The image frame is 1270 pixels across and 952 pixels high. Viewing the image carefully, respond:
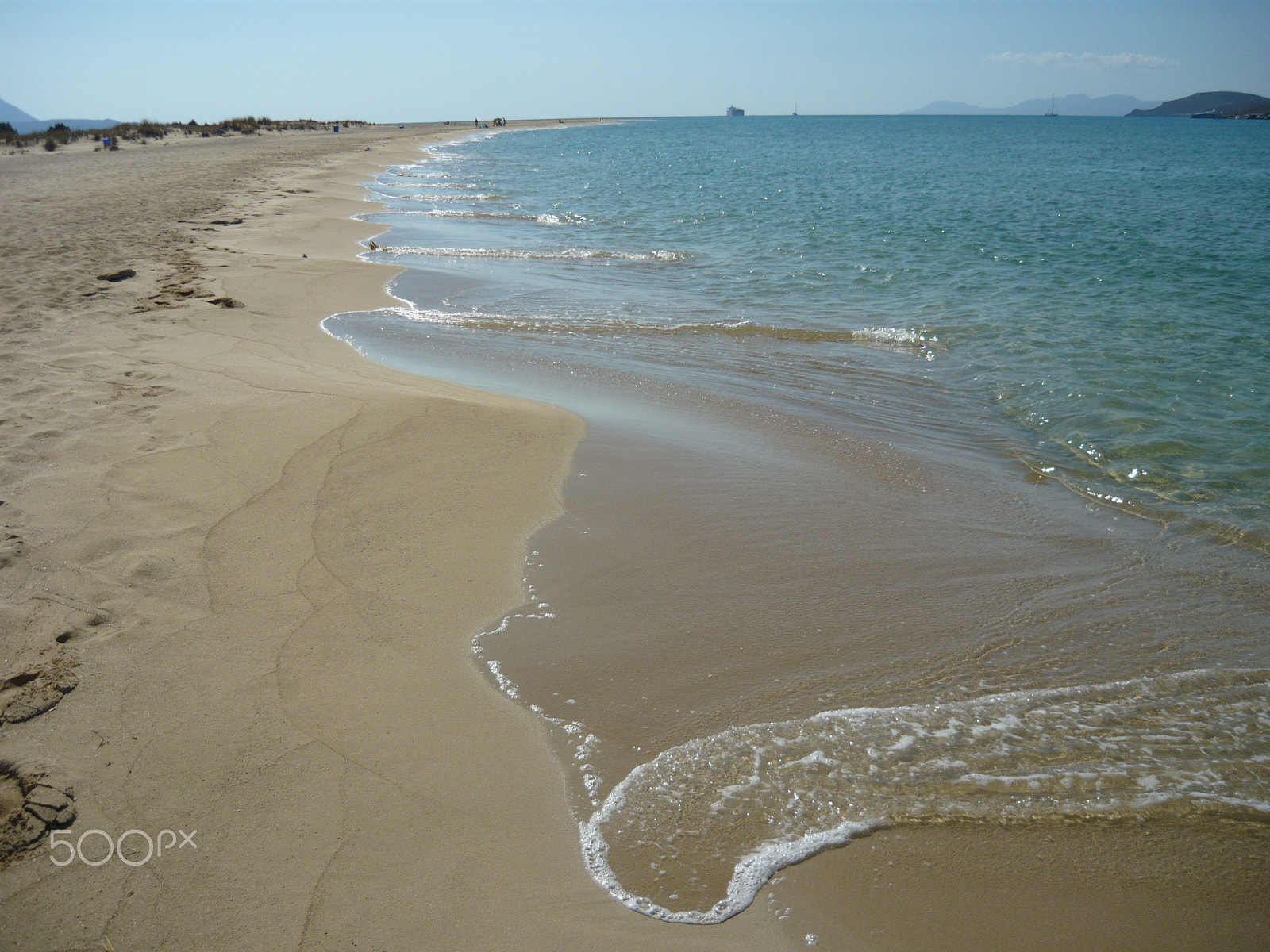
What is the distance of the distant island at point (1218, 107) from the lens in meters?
130

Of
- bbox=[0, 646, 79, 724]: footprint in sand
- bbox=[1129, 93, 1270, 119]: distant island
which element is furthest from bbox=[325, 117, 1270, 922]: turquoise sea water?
bbox=[1129, 93, 1270, 119]: distant island

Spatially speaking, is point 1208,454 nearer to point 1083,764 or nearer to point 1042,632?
point 1042,632

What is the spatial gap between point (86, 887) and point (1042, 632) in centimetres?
363

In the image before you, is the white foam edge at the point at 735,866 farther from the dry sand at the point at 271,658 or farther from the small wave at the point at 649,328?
the small wave at the point at 649,328

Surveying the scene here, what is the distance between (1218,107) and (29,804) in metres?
212

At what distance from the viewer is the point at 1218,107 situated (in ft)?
504

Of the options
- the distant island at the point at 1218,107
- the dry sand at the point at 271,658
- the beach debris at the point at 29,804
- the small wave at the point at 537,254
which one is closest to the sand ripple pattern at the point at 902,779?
the dry sand at the point at 271,658

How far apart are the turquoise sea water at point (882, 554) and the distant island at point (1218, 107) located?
163 metres

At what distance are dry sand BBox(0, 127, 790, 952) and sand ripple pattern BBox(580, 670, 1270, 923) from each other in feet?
0.58

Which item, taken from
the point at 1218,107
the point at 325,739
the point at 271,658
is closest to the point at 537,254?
the point at 271,658

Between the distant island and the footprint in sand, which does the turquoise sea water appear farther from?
the distant island

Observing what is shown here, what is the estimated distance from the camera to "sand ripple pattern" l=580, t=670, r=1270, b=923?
2.20 m
